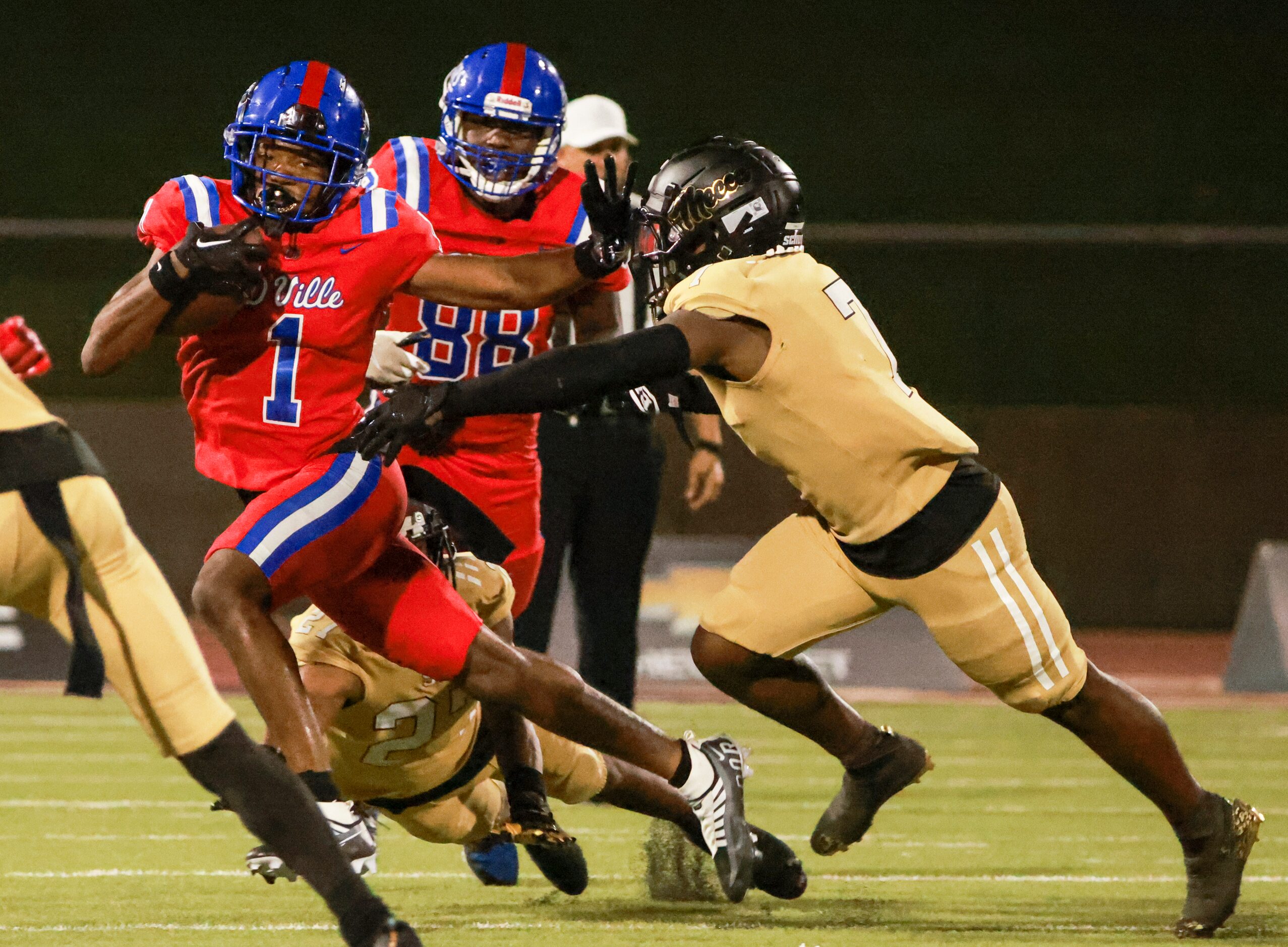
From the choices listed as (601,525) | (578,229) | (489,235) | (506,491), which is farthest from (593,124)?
(506,491)

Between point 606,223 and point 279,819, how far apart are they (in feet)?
5.11

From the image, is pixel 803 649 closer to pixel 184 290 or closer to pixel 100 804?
pixel 184 290

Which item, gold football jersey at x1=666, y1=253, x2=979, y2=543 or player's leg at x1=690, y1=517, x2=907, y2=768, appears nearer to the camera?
gold football jersey at x1=666, y1=253, x2=979, y2=543

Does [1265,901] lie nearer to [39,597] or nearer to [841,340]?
[841,340]

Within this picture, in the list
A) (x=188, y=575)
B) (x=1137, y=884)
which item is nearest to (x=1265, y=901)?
(x=1137, y=884)

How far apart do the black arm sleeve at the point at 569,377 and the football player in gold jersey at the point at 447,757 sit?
0.76m

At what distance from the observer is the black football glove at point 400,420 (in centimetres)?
313

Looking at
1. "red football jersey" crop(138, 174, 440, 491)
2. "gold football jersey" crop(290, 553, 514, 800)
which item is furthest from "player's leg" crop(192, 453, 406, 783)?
"gold football jersey" crop(290, 553, 514, 800)

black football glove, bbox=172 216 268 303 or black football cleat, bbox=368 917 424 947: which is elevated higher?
black football glove, bbox=172 216 268 303

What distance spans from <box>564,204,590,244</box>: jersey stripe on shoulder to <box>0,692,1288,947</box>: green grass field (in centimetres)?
→ 159

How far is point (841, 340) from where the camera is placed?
3.56 metres

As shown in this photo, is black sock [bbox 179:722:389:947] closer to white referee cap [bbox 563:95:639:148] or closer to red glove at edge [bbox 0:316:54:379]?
red glove at edge [bbox 0:316:54:379]

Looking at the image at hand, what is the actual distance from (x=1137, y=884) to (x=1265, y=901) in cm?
34

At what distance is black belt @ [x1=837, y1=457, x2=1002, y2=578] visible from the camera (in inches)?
142
